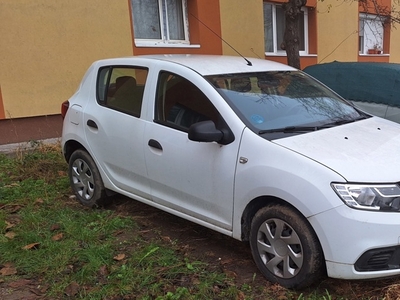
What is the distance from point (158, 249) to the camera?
11.9ft

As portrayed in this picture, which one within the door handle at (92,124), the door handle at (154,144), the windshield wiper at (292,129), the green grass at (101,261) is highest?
the windshield wiper at (292,129)

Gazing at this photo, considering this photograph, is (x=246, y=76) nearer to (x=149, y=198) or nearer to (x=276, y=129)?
(x=276, y=129)

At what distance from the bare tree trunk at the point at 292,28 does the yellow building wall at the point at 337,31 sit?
5062mm

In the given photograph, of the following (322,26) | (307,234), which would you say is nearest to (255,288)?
(307,234)

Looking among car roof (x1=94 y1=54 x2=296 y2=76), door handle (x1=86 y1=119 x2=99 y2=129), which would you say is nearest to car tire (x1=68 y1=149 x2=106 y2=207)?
door handle (x1=86 y1=119 x2=99 y2=129)

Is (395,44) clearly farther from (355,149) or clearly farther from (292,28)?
(355,149)

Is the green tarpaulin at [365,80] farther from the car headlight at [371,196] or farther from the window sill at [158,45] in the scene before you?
the window sill at [158,45]

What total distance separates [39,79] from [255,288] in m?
5.95

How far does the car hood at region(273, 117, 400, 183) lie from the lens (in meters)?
Answer: 2.69

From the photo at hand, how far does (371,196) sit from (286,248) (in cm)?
69

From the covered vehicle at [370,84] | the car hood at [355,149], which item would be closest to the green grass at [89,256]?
the car hood at [355,149]

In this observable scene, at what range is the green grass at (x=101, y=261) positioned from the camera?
302cm

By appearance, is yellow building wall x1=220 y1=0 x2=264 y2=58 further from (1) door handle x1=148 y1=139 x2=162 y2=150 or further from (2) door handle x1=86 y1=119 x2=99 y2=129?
(1) door handle x1=148 y1=139 x2=162 y2=150

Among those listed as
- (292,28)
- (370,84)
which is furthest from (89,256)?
(292,28)
